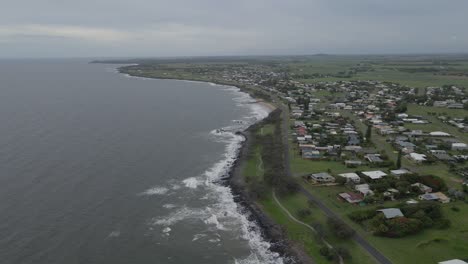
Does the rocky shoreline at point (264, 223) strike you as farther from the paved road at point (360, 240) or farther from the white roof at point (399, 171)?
the white roof at point (399, 171)

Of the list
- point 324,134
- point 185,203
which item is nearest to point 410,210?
point 185,203

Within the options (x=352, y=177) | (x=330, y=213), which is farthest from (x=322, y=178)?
Answer: (x=330, y=213)

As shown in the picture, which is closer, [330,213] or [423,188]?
[330,213]

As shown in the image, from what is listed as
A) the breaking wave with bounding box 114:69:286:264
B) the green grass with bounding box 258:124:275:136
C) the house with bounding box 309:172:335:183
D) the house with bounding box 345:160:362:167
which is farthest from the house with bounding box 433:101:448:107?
the house with bounding box 309:172:335:183

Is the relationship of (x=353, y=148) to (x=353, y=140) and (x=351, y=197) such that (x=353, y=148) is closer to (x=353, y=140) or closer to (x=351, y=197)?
(x=353, y=140)

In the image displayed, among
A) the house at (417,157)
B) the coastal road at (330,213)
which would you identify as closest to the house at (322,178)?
the coastal road at (330,213)

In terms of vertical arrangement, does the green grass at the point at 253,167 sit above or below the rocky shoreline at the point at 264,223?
above
